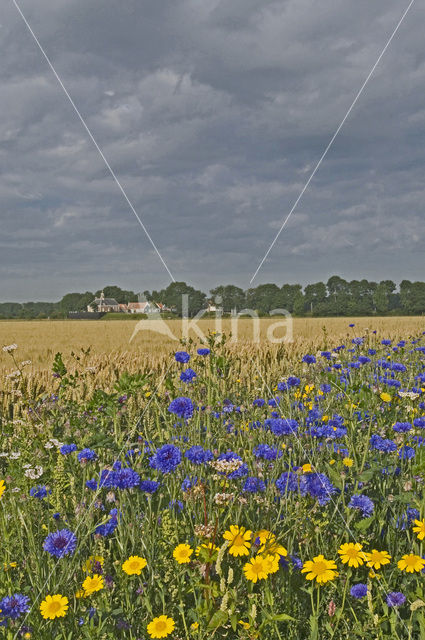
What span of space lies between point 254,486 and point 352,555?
56 cm

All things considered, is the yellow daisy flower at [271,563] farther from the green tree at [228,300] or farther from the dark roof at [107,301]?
the dark roof at [107,301]

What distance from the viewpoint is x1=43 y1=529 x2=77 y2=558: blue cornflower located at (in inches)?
73.4

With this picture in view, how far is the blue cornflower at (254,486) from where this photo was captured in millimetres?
2271

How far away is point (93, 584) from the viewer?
1.74 m

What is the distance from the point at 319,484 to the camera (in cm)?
216

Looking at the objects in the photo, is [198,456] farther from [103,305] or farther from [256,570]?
[103,305]

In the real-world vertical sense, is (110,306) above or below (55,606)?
above

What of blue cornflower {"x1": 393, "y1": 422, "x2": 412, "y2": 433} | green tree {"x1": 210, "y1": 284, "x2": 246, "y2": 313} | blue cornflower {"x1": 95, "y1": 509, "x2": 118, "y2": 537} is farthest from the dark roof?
blue cornflower {"x1": 95, "y1": 509, "x2": 118, "y2": 537}

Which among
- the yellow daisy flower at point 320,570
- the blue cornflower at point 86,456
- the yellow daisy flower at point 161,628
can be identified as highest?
the blue cornflower at point 86,456

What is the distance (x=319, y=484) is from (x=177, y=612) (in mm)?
824

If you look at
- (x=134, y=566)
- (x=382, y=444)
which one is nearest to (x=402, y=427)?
(x=382, y=444)

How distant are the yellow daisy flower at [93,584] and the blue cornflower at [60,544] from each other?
167mm

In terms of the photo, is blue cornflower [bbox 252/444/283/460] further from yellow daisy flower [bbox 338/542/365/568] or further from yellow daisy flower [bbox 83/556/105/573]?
yellow daisy flower [bbox 83/556/105/573]

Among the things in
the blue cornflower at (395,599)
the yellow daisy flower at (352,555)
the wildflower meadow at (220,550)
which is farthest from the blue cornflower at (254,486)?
the blue cornflower at (395,599)
